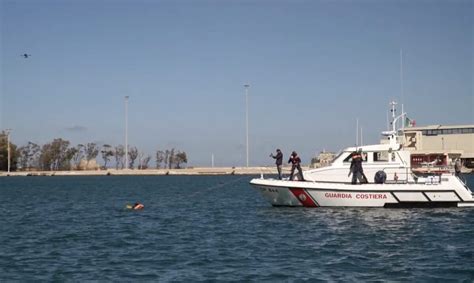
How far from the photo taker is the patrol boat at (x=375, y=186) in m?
31.9

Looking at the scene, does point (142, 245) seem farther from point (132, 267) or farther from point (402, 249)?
point (402, 249)

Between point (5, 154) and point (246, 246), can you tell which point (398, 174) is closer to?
point (246, 246)

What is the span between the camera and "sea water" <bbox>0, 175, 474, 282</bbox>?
16969 mm

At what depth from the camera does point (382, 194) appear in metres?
31.9

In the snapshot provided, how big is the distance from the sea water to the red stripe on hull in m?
0.64

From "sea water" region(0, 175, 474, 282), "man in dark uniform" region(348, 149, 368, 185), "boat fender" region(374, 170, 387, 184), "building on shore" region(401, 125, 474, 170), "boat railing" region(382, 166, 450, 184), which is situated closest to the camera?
"sea water" region(0, 175, 474, 282)

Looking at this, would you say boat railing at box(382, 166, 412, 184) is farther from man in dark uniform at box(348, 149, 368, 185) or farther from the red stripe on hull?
the red stripe on hull

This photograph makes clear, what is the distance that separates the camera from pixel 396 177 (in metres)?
33.2

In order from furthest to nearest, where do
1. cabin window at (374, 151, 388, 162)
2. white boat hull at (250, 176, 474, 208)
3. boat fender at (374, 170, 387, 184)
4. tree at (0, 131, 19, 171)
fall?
tree at (0, 131, 19, 171), cabin window at (374, 151, 388, 162), boat fender at (374, 170, 387, 184), white boat hull at (250, 176, 474, 208)

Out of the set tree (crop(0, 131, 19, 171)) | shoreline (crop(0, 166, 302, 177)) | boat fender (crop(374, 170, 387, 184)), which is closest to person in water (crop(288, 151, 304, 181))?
boat fender (crop(374, 170, 387, 184))

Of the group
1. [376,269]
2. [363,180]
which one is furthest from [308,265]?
[363,180]

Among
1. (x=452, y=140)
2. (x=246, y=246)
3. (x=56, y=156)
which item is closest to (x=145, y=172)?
(x=56, y=156)

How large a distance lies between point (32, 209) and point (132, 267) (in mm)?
24315

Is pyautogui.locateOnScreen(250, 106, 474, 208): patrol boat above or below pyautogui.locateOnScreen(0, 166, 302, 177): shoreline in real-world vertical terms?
below
